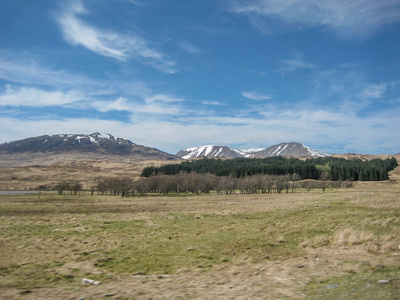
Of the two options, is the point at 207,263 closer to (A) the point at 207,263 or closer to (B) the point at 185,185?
(A) the point at 207,263

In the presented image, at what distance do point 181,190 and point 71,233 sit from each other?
355 feet

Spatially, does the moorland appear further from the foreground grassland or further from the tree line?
the tree line

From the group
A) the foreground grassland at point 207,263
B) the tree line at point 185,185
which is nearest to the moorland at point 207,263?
the foreground grassland at point 207,263

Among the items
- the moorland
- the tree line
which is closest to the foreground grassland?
the moorland

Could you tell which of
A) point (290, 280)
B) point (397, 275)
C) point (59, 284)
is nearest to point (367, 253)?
point (397, 275)

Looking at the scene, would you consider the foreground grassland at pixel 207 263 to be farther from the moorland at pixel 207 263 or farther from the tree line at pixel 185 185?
the tree line at pixel 185 185

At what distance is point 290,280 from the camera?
31.2ft

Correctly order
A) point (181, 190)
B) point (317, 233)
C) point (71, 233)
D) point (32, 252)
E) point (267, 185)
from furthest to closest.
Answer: point (181, 190)
point (267, 185)
point (71, 233)
point (317, 233)
point (32, 252)

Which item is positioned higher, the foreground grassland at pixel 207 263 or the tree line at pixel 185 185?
the foreground grassland at pixel 207 263

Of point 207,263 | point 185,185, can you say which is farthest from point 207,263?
point 185,185

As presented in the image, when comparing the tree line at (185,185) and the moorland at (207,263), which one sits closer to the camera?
the moorland at (207,263)

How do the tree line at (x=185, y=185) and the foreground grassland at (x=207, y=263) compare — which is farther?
the tree line at (x=185, y=185)

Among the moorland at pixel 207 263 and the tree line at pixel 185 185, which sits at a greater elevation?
the moorland at pixel 207 263

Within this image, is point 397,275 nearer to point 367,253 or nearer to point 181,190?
point 367,253
